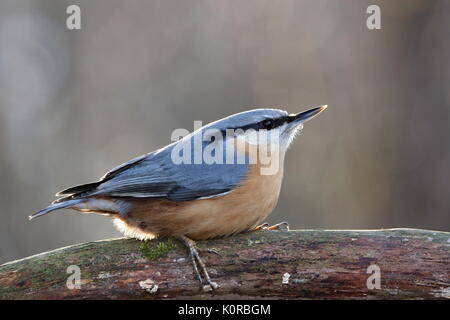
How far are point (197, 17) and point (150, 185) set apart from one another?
6.72 m

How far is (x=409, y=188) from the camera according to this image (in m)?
6.31

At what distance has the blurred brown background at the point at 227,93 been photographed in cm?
670

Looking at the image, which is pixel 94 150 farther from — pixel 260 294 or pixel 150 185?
pixel 260 294

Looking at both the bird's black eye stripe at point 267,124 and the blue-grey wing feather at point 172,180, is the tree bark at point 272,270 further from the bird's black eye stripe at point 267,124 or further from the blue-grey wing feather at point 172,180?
the bird's black eye stripe at point 267,124

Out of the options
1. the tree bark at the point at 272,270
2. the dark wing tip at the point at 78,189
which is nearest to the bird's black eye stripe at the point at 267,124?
the tree bark at the point at 272,270

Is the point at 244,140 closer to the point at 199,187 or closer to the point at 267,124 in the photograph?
the point at 267,124

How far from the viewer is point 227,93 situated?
30.2 ft

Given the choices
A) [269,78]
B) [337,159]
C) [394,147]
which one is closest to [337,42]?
[269,78]

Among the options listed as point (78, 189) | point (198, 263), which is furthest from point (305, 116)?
point (78, 189)

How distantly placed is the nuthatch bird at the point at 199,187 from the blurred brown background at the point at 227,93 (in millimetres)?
2957

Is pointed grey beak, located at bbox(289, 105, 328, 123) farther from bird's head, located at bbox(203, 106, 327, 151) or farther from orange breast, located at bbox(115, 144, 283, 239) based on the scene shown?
orange breast, located at bbox(115, 144, 283, 239)

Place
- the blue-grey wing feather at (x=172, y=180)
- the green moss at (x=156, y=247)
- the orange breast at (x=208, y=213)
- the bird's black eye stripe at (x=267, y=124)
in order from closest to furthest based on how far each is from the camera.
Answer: the green moss at (x=156, y=247) < the orange breast at (x=208, y=213) < the blue-grey wing feather at (x=172, y=180) < the bird's black eye stripe at (x=267, y=124)

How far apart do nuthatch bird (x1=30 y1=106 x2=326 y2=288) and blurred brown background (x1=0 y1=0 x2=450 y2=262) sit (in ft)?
9.70

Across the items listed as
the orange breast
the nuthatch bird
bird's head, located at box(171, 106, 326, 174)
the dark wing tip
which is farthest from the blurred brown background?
the dark wing tip
